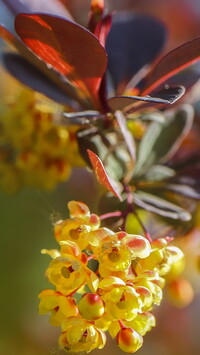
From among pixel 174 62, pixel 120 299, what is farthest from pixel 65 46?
pixel 120 299

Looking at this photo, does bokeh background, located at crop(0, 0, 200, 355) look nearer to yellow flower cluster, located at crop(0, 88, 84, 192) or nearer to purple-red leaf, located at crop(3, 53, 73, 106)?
yellow flower cluster, located at crop(0, 88, 84, 192)

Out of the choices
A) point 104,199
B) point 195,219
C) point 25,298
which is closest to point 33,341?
point 25,298

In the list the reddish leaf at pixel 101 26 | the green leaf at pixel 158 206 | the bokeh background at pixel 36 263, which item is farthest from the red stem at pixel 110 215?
the bokeh background at pixel 36 263

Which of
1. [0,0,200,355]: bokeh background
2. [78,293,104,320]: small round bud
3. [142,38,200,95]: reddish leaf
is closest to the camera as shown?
[78,293,104,320]: small round bud

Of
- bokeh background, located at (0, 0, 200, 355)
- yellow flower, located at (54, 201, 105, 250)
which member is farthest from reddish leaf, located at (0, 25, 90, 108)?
bokeh background, located at (0, 0, 200, 355)

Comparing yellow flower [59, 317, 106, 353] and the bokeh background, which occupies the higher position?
yellow flower [59, 317, 106, 353]

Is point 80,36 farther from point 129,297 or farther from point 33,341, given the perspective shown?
point 33,341

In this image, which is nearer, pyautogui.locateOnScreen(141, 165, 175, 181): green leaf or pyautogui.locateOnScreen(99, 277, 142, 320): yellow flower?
pyautogui.locateOnScreen(99, 277, 142, 320): yellow flower
